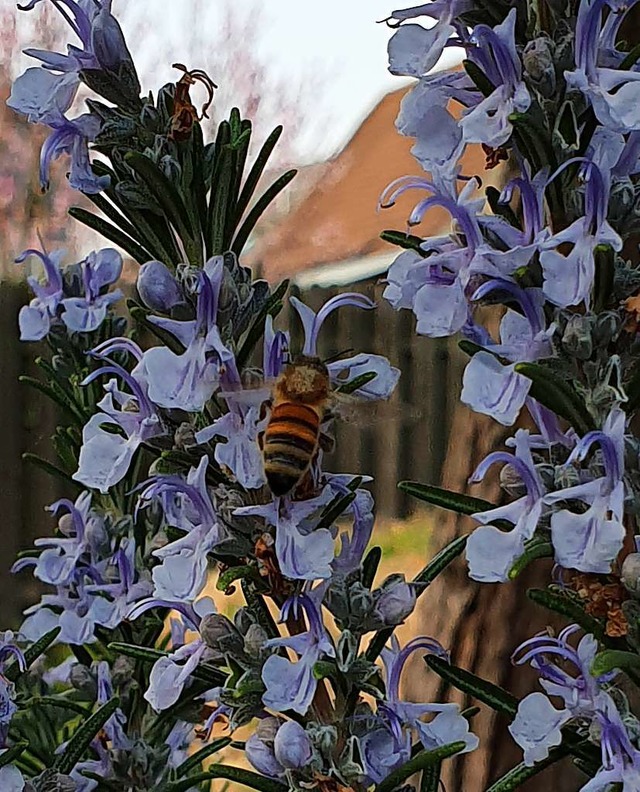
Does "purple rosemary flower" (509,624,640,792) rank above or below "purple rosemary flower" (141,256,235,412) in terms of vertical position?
below

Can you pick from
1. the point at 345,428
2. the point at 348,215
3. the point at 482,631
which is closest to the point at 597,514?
the point at 482,631

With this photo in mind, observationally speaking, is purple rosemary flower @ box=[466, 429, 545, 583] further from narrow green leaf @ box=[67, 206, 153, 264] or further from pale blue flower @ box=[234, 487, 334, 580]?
narrow green leaf @ box=[67, 206, 153, 264]

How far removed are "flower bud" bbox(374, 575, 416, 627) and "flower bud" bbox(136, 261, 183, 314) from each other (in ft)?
0.66

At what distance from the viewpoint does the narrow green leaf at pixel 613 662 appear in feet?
1.50

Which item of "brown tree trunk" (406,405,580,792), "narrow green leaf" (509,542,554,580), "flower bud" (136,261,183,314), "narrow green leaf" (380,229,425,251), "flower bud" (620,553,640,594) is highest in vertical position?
"narrow green leaf" (380,229,425,251)

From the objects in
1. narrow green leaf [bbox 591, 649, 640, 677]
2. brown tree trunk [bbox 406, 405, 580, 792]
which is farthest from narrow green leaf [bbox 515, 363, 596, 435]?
brown tree trunk [bbox 406, 405, 580, 792]

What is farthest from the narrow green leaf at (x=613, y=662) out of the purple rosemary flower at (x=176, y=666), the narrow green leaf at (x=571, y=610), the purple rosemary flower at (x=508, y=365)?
the purple rosemary flower at (x=176, y=666)

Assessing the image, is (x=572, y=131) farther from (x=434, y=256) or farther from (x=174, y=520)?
(x=174, y=520)

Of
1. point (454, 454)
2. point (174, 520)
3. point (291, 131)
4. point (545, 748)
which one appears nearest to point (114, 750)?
point (174, 520)

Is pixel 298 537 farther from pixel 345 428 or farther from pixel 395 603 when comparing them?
pixel 345 428

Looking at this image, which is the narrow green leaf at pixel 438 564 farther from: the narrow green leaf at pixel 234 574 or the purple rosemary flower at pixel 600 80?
the purple rosemary flower at pixel 600 80

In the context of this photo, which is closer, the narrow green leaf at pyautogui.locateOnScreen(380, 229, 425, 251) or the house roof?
the narrow green leaf at pyautogui.locateOnScreen(380, 229, 425, 251)

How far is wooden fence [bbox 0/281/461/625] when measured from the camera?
2.93 m

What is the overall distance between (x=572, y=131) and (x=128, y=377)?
0.28 metres
